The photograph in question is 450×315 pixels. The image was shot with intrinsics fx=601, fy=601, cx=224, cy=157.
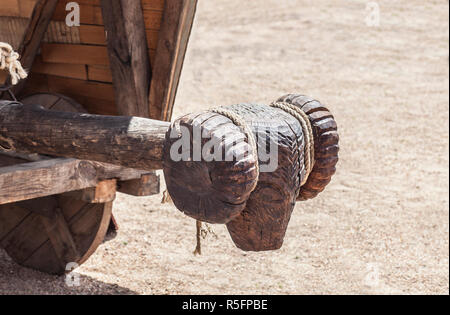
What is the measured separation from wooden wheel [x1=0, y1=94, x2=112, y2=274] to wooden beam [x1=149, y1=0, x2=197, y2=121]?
0.56 metres

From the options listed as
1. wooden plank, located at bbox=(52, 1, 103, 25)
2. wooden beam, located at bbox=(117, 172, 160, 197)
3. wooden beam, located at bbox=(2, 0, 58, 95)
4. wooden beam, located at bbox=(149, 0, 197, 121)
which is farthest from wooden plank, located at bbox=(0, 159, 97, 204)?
wooden plank, located at bbox=(52, 1, 103, 25)

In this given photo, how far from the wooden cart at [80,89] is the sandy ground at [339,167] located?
1.07 ft

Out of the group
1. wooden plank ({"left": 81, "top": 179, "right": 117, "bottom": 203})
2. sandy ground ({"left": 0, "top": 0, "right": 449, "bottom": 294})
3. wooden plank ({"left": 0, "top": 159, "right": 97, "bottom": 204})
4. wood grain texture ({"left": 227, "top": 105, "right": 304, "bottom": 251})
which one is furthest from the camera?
sandy ground ({"left": 0, "top": 0, "right": 449, "bottom": 294})

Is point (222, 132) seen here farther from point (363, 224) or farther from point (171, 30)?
point (363, 224)

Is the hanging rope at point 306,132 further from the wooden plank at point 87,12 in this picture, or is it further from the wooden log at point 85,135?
the wooden plank at point 87,12

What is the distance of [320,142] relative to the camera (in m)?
2.14

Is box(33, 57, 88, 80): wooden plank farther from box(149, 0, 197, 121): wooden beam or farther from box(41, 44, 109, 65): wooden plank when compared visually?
Result: box(149, 0, 197, 121): wooden beam

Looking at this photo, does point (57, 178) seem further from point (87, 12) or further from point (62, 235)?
point (87, 12)

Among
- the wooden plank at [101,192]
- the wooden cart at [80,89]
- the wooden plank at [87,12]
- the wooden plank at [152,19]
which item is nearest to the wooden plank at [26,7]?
the wooden cart at [80,89]

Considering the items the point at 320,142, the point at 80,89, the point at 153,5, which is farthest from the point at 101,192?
the point at 320,142

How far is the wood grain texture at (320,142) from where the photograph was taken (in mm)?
2143

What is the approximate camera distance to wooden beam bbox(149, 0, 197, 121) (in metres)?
3.36

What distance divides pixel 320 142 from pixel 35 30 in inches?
85.9

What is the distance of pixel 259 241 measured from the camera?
205cm
